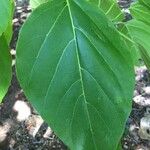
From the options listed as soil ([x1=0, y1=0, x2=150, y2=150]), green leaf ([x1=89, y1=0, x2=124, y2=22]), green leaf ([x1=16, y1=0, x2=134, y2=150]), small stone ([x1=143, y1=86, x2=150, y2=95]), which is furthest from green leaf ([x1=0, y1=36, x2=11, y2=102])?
small stone ([x1=143, y1=86, x2=150, y2=95])

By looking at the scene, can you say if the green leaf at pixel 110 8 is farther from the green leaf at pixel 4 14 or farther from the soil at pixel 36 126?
the soil at pixel 36 126

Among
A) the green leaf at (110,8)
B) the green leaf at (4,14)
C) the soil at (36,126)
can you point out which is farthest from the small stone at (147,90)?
the green leaf at (4,14)

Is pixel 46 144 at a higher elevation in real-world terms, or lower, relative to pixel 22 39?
lower

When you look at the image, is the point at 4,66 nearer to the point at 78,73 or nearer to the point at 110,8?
the point at 78,73

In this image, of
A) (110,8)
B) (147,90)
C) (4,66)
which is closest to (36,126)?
(147,90)

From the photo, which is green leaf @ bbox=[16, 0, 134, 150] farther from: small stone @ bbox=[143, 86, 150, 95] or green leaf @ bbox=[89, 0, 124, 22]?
small stone @ bbox=[143, 86, 150, 95]

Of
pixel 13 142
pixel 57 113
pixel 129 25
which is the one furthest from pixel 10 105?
pixel 57 113

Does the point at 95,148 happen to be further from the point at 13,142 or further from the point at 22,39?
the point at 13,142
